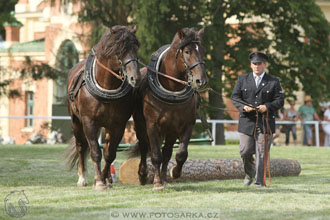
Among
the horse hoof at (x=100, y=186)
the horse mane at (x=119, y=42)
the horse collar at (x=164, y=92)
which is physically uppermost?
the horse mane at (x=119, y=42)

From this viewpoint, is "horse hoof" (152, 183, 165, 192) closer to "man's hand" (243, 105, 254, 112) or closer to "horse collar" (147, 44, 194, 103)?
"horse collar" (147, 44, 194, 103)

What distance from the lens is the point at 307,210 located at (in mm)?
8430

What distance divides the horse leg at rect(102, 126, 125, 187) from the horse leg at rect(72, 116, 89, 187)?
0.47m

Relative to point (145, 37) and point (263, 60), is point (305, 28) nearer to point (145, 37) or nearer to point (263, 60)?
point (145, 37)

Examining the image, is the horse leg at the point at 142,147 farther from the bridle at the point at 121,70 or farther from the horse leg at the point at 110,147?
the bridle at the point at 121,70

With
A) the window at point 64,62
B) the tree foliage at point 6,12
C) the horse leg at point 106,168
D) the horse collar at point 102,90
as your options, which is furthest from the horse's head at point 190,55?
the window at point 64,62

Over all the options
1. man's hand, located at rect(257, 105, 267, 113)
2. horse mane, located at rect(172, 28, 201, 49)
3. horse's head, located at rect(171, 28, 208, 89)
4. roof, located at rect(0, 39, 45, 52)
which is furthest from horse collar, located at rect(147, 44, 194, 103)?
roof, located at rect(0, 39, 45, 52)

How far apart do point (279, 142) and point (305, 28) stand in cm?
710

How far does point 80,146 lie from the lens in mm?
12062

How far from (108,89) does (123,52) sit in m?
0.57

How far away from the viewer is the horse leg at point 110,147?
35.6 feet

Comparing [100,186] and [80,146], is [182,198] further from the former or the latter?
[80,146]

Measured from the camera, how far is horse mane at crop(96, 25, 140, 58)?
33.8 feet

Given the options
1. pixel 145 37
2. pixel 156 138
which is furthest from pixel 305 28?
pixel 156 138
